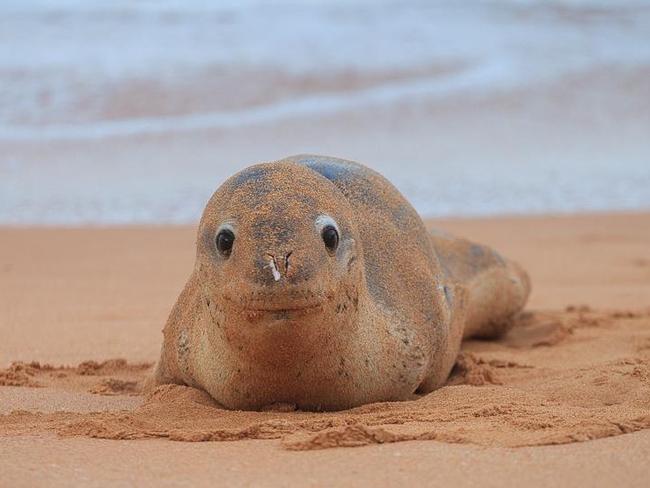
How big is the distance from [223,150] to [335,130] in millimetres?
2031

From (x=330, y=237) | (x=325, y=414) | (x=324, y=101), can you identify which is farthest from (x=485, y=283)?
(x=324, y=101)

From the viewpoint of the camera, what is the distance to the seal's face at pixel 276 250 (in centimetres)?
360

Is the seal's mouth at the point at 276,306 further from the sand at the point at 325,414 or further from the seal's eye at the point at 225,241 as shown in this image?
the sand at the point at 325,414

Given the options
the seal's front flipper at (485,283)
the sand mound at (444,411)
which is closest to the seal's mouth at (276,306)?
the sand mound at (444,411)

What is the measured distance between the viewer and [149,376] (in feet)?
16.3

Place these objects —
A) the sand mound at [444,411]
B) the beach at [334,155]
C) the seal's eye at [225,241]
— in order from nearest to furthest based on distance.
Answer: the beach at [334,155]
the sand mound at [444,411]
the seal's eye at [225,241]

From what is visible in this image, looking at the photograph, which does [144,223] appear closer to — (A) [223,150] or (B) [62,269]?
(B) [62,269]

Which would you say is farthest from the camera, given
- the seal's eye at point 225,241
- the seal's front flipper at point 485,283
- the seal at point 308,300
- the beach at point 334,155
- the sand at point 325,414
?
the seal's front flipper at point 485,283

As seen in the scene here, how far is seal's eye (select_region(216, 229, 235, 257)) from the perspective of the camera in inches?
149

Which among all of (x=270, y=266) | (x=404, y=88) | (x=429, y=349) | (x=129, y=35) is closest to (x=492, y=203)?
(x=404, y=88)

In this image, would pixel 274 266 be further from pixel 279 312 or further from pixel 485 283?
pixel 485 283

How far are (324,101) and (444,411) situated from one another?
1618 centimetres

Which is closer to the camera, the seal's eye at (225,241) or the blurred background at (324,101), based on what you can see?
the seal's eye at (225,241)

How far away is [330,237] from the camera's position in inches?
151
